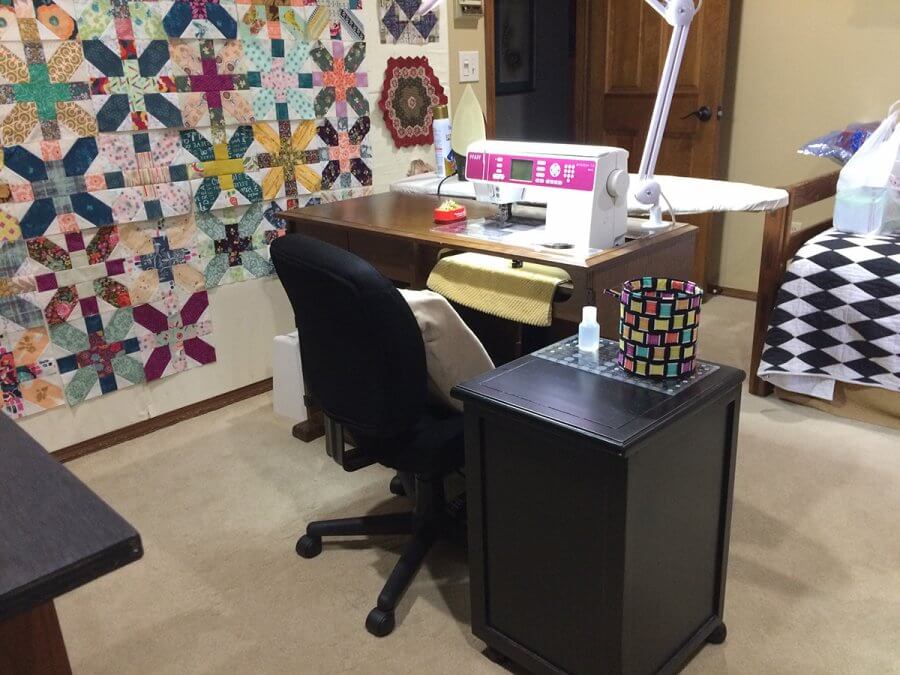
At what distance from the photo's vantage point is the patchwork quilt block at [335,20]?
9.63ft

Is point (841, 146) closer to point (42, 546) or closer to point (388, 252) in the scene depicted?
point (388, 252)

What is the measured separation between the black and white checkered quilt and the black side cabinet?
1.34 m

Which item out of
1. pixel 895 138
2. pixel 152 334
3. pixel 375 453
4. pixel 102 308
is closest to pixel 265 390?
pixel 152 334

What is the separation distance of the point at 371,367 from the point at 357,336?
0.07 m

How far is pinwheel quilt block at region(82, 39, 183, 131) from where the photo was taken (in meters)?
2.47

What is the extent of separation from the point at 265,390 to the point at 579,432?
6.84ft

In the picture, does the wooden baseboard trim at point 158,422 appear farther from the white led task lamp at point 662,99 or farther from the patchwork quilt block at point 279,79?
the white led task lamp at point 662,99

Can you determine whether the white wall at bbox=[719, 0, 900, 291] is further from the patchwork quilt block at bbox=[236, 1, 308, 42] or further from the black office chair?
the black office chair

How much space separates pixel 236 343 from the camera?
3049 mm

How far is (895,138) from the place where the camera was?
108 inches

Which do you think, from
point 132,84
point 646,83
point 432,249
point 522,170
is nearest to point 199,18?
point 132,84

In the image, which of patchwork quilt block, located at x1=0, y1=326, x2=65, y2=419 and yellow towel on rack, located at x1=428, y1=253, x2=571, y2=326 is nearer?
yellow towel on rack, located at x1=428, y1=253, x2=571, y2=326

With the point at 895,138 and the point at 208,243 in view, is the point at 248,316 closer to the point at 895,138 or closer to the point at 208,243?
the point at 208,243

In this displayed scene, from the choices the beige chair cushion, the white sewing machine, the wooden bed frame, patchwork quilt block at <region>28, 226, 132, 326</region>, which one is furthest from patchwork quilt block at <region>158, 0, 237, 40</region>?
the wooden bed frame
